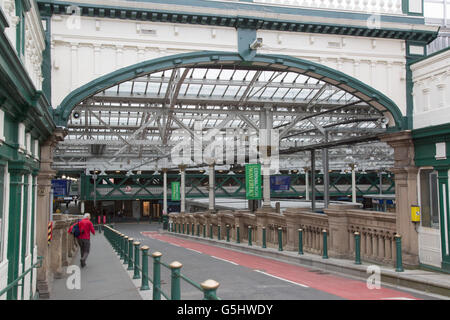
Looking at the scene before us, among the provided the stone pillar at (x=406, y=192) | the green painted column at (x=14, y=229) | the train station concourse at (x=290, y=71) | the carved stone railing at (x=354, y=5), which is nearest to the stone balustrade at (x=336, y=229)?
the train station concourse at (x=290, y=71)

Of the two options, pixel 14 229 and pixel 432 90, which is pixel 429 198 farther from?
pixel 14 229

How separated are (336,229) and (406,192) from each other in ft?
7.63

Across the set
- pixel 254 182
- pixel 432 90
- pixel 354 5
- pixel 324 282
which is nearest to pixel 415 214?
pixel 324 282

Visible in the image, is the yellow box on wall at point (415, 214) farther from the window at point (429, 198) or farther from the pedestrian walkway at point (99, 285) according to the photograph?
the pedestrian walkway at point (99, 285)

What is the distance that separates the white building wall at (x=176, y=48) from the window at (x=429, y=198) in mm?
2518

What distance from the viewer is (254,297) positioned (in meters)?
9.17

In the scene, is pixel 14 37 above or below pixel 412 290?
above

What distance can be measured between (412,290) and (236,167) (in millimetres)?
23542

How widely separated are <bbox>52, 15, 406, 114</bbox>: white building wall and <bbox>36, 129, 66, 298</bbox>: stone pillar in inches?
51.7

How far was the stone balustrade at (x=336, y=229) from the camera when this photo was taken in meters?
12.5
